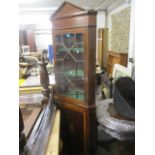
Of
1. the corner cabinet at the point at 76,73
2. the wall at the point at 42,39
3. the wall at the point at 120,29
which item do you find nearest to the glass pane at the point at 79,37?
the corner cabinet at the point at 76,73

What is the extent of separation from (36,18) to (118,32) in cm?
276

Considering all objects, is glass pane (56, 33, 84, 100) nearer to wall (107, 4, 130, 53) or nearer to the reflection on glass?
the reflection on glass

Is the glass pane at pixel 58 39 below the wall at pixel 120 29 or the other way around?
below

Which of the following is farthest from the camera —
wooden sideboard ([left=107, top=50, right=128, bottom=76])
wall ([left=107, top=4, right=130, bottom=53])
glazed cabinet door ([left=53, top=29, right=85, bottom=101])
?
wooden sideboard ([left=107, top=50, right=128, bottom=76])

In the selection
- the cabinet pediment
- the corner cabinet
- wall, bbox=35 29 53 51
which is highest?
wall, bbox=35 29 53 51

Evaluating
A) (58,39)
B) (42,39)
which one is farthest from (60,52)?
(42,39)

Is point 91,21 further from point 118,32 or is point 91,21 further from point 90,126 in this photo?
point 118,32

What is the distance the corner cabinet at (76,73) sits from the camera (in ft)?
4.76

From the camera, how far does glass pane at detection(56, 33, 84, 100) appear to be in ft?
5.16

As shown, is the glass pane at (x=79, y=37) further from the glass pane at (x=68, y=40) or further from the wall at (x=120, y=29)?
the wall at (x=120, y=29)

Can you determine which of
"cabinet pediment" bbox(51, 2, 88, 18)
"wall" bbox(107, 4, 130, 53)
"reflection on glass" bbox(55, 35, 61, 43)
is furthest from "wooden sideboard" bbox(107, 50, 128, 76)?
"cabinet pediment" bbox(51, 2, 88, 18)

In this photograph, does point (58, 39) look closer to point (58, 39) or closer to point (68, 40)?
point (58, 39)
